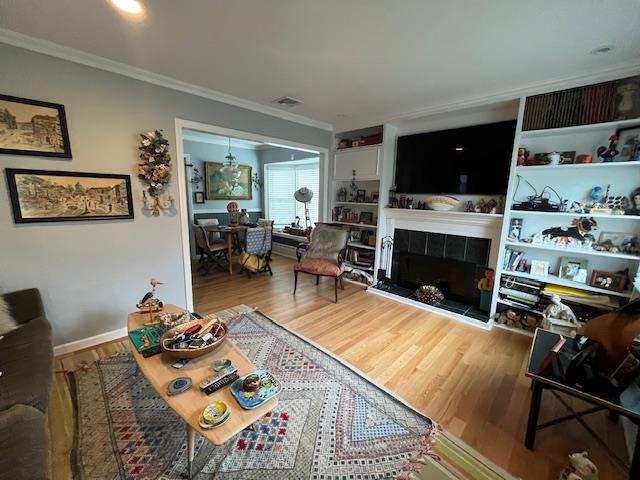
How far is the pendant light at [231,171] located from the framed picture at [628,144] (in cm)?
551

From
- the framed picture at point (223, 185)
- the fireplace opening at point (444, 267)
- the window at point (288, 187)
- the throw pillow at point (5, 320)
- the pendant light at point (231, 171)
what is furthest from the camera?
the window at point (288, 187)

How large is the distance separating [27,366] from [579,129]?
14.7ft

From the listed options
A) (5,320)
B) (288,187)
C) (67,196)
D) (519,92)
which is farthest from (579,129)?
(288,187)

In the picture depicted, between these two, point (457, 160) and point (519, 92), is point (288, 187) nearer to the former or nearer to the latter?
point (457, 160)

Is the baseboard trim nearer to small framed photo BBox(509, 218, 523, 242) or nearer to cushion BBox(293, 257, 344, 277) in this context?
cushion BBox(293, 257, 344, 277)

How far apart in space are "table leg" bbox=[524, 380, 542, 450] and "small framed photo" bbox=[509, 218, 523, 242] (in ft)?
6.03

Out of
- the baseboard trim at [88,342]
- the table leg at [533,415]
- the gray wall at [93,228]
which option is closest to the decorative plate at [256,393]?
the table leg at [533,415]

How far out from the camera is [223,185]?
5.89m

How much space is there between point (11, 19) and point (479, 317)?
184 inches

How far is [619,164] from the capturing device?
2.14m

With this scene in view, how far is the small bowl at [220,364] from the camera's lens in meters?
1.43

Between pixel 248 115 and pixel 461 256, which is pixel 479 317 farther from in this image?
pixel 248 115

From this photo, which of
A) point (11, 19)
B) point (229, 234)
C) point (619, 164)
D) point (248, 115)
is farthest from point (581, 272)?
point (11, 19)

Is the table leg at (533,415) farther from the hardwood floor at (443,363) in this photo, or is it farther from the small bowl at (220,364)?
the small bowl at (220,364)
